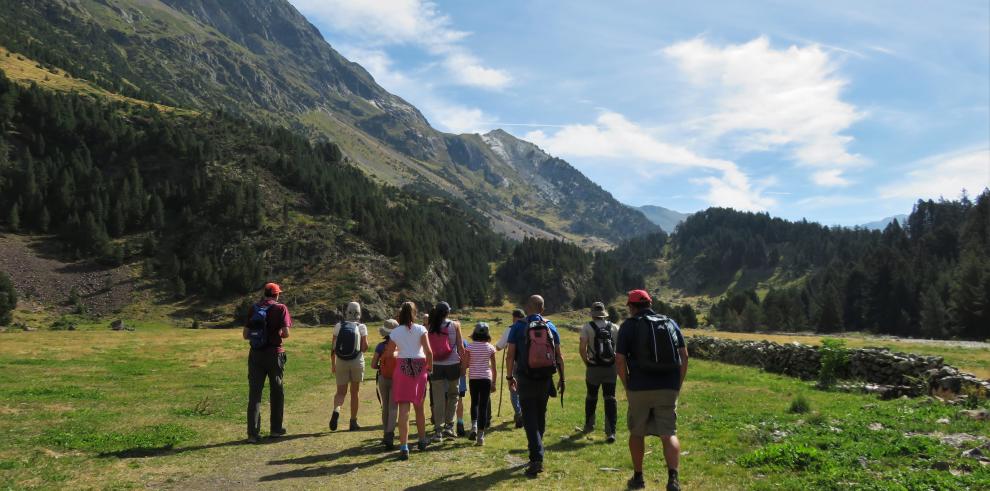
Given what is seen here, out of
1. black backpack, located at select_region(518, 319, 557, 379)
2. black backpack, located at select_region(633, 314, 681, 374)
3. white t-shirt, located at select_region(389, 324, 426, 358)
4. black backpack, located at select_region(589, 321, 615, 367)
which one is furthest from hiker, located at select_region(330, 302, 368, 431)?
black backpack, located at select_region(633, 314, 681, 374)

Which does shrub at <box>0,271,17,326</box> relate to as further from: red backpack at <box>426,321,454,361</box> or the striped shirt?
the striped shirt

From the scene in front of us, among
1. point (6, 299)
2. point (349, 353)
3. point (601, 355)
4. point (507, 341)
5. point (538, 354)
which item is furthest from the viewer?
point (6, 299)

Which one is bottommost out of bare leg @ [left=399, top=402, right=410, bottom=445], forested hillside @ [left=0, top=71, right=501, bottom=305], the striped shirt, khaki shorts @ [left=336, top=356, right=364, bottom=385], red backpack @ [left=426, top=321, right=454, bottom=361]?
bare leg @ [left=399, top=402, right=410, bottom=445]

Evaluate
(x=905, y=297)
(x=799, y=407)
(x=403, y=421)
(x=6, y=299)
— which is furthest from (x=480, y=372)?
(x=905, y=297)

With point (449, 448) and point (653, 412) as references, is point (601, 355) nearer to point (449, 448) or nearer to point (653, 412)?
point (449, 448)

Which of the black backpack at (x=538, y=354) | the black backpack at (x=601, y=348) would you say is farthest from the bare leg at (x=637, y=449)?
the black backpack at (x=601, y=348)

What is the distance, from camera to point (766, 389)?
848 inches

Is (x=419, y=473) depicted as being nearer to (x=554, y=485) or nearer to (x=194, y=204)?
(x=554, y=485)

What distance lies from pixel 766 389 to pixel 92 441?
75.0ft

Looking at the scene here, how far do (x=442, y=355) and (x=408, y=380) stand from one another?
141 cm

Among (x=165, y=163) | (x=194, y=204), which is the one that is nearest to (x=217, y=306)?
(x=194, y=204)

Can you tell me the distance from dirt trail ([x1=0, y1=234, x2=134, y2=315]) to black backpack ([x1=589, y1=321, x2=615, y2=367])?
9004cm

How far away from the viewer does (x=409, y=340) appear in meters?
10.5

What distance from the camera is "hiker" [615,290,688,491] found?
25.6 feet
